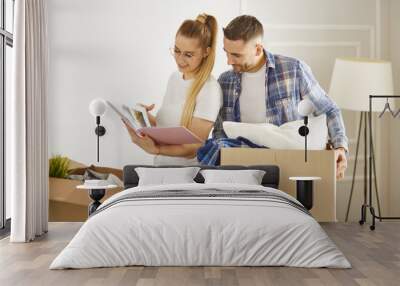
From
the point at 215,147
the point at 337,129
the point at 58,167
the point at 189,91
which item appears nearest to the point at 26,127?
the point at 58,167

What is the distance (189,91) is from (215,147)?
2.44 feet

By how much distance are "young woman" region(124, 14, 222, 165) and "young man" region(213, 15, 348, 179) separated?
5.9 inches

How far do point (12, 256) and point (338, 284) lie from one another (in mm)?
2694

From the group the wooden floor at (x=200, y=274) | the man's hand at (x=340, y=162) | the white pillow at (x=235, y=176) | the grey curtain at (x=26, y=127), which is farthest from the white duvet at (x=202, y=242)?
the man's hand at (x=340, y=162)

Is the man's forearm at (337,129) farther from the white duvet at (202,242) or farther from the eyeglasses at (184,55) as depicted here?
the white duvet at (202,242)

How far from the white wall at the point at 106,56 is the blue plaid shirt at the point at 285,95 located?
0.75 m

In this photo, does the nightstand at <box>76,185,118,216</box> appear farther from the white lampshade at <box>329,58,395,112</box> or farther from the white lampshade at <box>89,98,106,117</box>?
the white lampshade at <box>329,58,395,112</box>

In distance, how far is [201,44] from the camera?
7953 mm

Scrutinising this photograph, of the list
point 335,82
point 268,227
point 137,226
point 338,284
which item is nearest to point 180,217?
point 137,226

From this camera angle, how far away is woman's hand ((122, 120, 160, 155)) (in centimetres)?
792

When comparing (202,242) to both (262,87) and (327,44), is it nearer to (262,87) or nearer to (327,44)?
(262,87)

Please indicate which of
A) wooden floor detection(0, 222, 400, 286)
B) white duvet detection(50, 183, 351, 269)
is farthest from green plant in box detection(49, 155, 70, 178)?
white duvet detection(50, 183, 351, 269)

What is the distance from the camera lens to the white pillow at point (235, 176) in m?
7.09

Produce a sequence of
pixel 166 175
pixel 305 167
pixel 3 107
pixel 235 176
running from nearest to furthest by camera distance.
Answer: pixel 3 107, pixel 235 176, pixel 166 175, pixel 305 167
